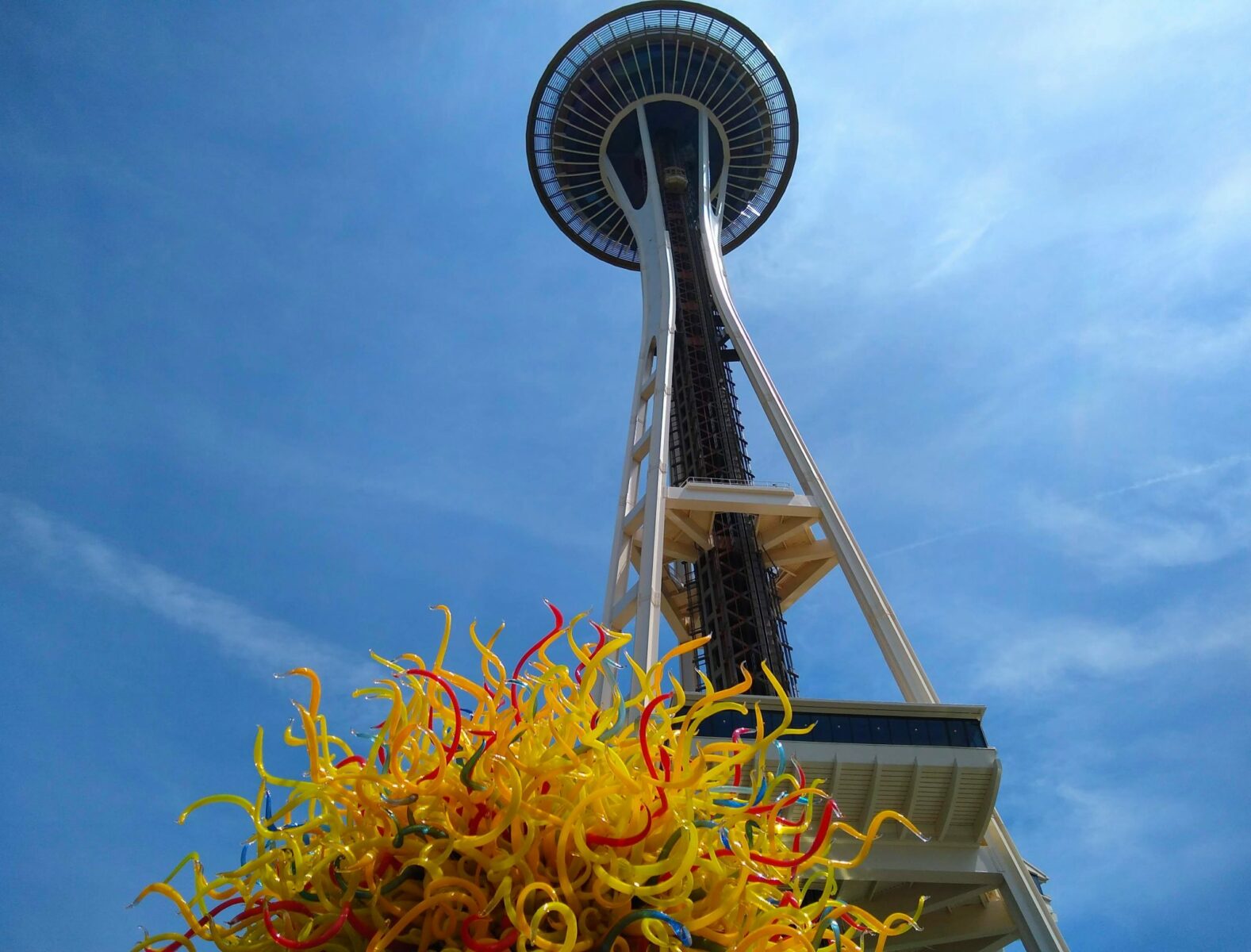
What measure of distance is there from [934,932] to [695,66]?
108 feet

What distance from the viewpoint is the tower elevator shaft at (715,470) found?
2395 cm

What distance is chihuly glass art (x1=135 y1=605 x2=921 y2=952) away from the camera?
3381mm

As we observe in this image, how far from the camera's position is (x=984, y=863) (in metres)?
17.6

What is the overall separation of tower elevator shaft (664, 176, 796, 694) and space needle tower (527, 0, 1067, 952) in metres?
0.06

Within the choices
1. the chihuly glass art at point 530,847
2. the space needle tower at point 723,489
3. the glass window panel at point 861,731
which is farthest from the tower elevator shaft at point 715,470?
the chihuly glass art at point 530,847

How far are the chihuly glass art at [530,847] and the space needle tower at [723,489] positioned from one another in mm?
4707

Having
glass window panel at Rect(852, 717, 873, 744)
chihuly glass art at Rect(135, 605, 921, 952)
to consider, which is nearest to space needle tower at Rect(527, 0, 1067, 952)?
glass window panel at Rect(852, 717, 873, 744)

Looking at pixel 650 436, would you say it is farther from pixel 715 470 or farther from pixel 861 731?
pixel 861 731

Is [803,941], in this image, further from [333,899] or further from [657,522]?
[657,522]

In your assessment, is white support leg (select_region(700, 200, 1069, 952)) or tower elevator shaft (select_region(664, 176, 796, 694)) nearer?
white support leg (select_region(700, 200, 1069, 952))

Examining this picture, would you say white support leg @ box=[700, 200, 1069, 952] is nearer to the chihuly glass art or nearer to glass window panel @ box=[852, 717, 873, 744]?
glass window panel @ box=[852, 717, 873, 744]

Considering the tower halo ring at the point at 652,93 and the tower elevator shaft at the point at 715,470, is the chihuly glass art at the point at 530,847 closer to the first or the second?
the tower elevator shaft at the point at 715,470

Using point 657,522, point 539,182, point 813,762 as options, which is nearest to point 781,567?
point 657,522

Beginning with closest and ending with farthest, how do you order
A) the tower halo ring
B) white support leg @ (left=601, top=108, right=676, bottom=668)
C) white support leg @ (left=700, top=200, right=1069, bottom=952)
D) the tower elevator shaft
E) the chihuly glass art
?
the chihuly glass art → white support leg @ (left=700, top=200, right=1069, bottom=952) → white support leg @ (left=601, top=108, right=676, bottom=668) → the tower elevator shaft → the tower halo ring
